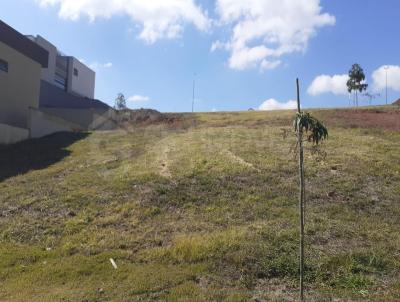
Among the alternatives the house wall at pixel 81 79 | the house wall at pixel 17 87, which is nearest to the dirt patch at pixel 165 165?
the house wall at pixel 17 87

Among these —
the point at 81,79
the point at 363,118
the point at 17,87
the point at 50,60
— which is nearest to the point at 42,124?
the point at 17,87

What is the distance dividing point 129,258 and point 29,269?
1831 mm

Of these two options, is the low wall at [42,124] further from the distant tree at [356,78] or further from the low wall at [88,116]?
the distant tree at [356,78]

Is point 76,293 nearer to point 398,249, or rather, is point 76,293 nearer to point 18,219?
point 18,219

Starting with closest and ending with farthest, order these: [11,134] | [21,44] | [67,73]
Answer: [11,134] → [21,44] → [67,73]

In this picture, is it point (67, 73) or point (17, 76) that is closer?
point (17, 76)

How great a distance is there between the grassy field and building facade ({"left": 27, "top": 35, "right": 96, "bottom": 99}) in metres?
31.8

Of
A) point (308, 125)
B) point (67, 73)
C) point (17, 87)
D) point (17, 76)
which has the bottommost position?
point (308, 125)

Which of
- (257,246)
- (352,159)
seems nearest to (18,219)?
(257,246)

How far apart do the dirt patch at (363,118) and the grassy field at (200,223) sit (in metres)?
5.11

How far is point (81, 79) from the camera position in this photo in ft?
203

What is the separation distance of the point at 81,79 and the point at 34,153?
3968cm

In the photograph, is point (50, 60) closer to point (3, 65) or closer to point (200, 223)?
point (3, 65)

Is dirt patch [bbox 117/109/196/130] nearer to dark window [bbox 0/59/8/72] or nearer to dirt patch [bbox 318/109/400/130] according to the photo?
dirt patch [bbox 318/109/400/130]
